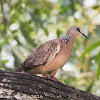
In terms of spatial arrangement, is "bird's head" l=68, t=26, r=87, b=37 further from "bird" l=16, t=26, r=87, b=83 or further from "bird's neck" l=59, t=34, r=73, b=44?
"bird" l=16, t=26, r=87, b=83

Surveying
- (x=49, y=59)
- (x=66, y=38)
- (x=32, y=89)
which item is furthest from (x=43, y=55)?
(x=32, y=89)

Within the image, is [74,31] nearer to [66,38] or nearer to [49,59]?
[66,38]

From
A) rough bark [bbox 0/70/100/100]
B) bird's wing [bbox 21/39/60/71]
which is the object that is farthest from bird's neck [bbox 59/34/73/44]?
rough bark [bbox 0/70/100/100]

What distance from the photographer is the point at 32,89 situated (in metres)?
3.88

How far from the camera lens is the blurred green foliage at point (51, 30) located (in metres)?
7.33

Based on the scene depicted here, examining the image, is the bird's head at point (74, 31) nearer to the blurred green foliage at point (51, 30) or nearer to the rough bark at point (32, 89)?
the rough bark at point (32, 89)

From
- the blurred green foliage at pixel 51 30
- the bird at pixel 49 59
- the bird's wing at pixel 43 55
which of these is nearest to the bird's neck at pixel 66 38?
the bird at pixel 49 59

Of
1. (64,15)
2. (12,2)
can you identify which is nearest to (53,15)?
(64,15)

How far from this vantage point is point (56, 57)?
473 cm

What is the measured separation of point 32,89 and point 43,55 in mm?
1067

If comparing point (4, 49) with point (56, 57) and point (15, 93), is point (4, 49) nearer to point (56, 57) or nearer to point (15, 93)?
point (56, 57)

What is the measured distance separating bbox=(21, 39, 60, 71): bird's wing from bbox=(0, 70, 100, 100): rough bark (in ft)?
1.77

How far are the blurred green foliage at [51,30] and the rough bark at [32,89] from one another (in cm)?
271

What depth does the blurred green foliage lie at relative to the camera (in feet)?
24.0
